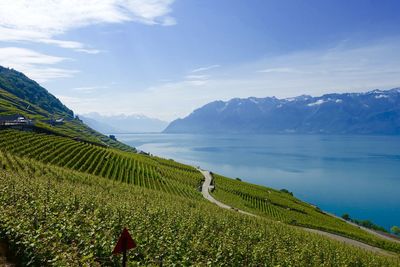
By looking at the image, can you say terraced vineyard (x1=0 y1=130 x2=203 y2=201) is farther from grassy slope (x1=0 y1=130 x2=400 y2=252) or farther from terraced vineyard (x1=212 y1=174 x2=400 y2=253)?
terraced vineyard (x1=212 y1=174 x2=400 y2=253)

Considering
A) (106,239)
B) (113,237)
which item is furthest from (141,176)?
(106,239)

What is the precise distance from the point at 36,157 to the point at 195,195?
3682 cm

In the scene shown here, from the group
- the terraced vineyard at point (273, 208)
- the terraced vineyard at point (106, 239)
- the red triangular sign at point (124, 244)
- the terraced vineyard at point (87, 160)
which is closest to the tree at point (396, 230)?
the terraced vineyard at point (273, 208)

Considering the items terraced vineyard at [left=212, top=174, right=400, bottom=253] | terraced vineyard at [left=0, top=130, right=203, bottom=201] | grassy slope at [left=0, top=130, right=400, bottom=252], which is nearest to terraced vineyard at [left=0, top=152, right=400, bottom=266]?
grassy slope at [left=0, top=130, right=400, bottom=252]

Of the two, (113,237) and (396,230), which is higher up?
(113,237)

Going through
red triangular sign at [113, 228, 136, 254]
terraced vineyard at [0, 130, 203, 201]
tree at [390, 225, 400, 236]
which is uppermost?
red triangular sign at [113, 228, 136, 254]

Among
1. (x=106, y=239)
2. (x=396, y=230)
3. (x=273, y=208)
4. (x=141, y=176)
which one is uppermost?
(x=106, y=239)

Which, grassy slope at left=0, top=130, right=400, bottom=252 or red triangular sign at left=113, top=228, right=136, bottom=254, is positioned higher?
red triangular sign at left=113, top=228, right=136, bottom=254

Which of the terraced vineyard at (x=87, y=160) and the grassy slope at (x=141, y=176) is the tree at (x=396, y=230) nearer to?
the grassy slope at (x=141, y=176)

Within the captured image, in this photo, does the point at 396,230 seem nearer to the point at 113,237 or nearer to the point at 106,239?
the point at 113,237

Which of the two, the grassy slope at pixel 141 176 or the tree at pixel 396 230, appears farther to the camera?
the tree at pixel 396 230

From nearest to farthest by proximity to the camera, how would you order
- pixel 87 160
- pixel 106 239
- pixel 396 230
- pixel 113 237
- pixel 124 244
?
1. pixel 124 244
2. pixel 106 239
3. pixel 113 237
4. pixel 87 160
5. pixel 396 230

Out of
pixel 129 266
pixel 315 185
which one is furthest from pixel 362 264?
pixel 315 185

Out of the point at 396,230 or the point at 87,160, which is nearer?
the point at 87,160
